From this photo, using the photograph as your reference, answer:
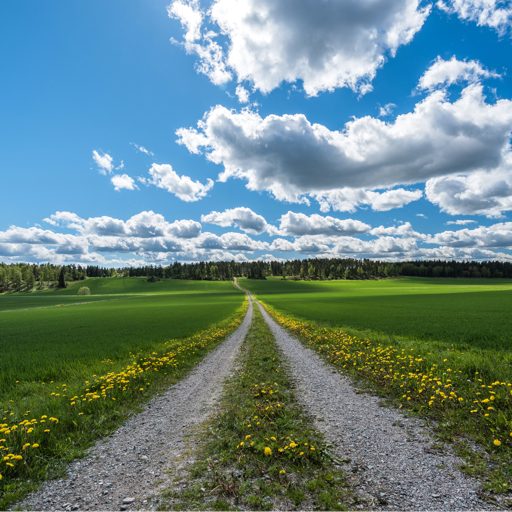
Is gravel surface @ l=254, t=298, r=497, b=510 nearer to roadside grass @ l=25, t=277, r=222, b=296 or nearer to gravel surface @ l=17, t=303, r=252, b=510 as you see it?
gravel surface @ l=17, t=303, r=252, b=510

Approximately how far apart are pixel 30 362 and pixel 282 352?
1371 cm

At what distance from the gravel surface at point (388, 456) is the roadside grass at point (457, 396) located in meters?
0.42

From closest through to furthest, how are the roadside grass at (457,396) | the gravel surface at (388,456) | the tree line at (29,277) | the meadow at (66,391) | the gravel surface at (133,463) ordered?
the gravel surface at (388,456) → the gravel surface at (133,463) → the roadside grass at (457,396) → the meadow at (66,391) → the tree line at (29,277)

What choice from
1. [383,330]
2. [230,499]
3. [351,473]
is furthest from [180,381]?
[383,330]

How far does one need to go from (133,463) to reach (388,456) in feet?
17.5

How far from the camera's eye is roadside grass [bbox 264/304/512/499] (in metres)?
4.75

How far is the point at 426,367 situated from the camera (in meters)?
9.80

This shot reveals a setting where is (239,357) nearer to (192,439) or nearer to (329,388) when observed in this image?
(329,388)

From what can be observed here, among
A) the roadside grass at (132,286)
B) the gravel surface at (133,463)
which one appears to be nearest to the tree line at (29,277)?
the roadside grass at (132,286)

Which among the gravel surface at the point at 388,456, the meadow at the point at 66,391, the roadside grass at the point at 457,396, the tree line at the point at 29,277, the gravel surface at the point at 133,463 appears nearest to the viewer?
the gravel surface at the point at 388,456

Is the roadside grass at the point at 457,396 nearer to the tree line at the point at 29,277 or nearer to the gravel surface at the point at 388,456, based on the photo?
the gravel surface at the point at 388,456

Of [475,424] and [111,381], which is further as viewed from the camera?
[111,381]

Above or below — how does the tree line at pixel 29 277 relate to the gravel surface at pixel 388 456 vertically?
below

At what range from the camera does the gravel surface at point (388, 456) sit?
12.8ft
